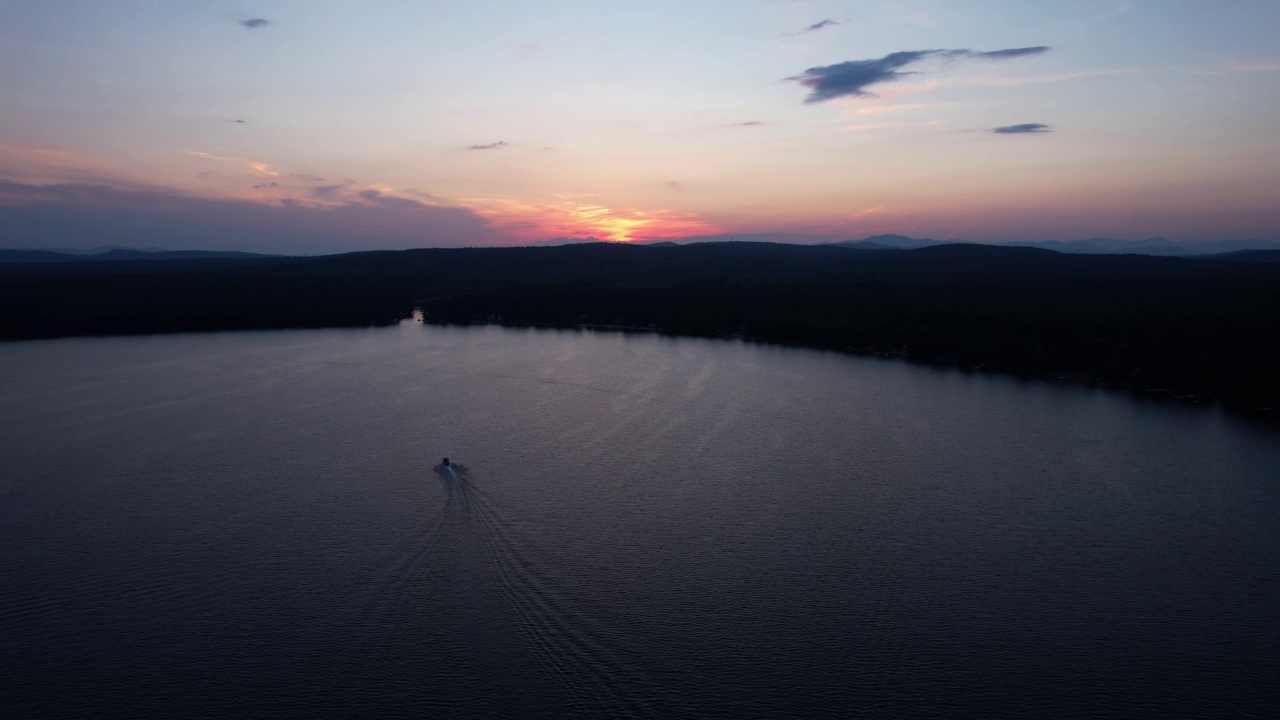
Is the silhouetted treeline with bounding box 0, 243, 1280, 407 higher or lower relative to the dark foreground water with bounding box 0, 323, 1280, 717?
higher

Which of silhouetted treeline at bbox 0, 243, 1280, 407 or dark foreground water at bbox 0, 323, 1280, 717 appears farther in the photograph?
silhouetted treeline at bbox 0, 243, 1280, 407

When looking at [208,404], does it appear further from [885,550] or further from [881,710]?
[881,710]

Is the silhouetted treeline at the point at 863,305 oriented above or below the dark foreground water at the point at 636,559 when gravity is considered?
above

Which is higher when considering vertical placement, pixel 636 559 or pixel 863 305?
pixel 863 305

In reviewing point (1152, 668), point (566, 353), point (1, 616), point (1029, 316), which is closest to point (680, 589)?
point (1152, 668)

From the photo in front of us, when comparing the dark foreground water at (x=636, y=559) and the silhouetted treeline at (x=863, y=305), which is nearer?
the dark foreground water at (x=636, y=559)
